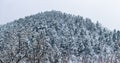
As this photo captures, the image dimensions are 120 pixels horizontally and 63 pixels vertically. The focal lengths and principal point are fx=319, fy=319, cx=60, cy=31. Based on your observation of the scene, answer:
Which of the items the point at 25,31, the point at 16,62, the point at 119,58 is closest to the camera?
the point at 16,62

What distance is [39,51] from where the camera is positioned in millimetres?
42562

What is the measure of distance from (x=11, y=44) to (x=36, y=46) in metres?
5.25

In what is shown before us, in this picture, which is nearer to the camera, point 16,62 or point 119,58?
point 16,62

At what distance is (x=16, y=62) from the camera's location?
123 ft

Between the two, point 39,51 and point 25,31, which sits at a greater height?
point 25,31

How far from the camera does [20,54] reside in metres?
37.9

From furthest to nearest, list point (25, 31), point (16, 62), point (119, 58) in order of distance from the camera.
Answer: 1. point (119, 58)
2. point (25, 31)
3. point (16, 62)

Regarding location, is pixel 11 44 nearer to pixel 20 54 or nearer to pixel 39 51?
pixel 20 54

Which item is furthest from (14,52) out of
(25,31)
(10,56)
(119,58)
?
(119,58)

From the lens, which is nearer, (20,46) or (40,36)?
(20,46)

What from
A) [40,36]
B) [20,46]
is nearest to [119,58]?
[40,36]

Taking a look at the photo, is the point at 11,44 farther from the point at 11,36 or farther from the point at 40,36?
the point at 40,36

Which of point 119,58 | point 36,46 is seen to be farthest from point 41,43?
point 119,58

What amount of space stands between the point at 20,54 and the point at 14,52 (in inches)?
29.9
